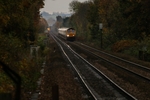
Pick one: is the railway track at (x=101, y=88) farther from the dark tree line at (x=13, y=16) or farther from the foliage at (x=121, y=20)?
the foliage at (x=121, y=20)

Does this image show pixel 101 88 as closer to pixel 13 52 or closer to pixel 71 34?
pixel 13 52

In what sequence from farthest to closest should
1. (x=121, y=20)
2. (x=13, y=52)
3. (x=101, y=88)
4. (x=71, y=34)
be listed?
1. (x=71, y=34)
2. (x=121, y=20)
3. (x=13, y=52)
4. (x=101, y=88)

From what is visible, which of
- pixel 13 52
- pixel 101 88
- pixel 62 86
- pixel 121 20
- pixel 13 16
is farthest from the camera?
pixel 121 20

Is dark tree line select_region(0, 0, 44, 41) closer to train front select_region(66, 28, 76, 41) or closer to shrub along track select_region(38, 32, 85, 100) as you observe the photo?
shrub along track select_region(38, 32, 85, 100)

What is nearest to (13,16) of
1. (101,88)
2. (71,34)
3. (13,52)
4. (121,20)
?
(13,52)

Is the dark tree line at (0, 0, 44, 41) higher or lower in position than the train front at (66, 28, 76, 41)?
higher

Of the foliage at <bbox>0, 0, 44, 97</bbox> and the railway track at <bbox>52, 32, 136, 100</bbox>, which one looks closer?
the railway track at <bbox>52, 32, 136, 100</bbox>

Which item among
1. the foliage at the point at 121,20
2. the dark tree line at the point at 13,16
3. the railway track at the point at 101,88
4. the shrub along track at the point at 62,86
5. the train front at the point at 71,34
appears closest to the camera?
the railway track at the point at 101,88

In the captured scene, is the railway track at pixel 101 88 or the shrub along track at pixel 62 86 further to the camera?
the shrub along track at pixel 62 86

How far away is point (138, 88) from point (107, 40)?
29.0 metres

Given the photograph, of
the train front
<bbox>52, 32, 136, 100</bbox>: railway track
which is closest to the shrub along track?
<bbox>52, 32, 136, 100</bbox>: railway track

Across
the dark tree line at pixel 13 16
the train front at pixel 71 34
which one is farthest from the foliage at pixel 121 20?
the dark tree line at pixel 13 16

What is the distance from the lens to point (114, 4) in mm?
42594

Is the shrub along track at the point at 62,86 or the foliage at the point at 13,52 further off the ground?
the foliage at the point at 13,52
